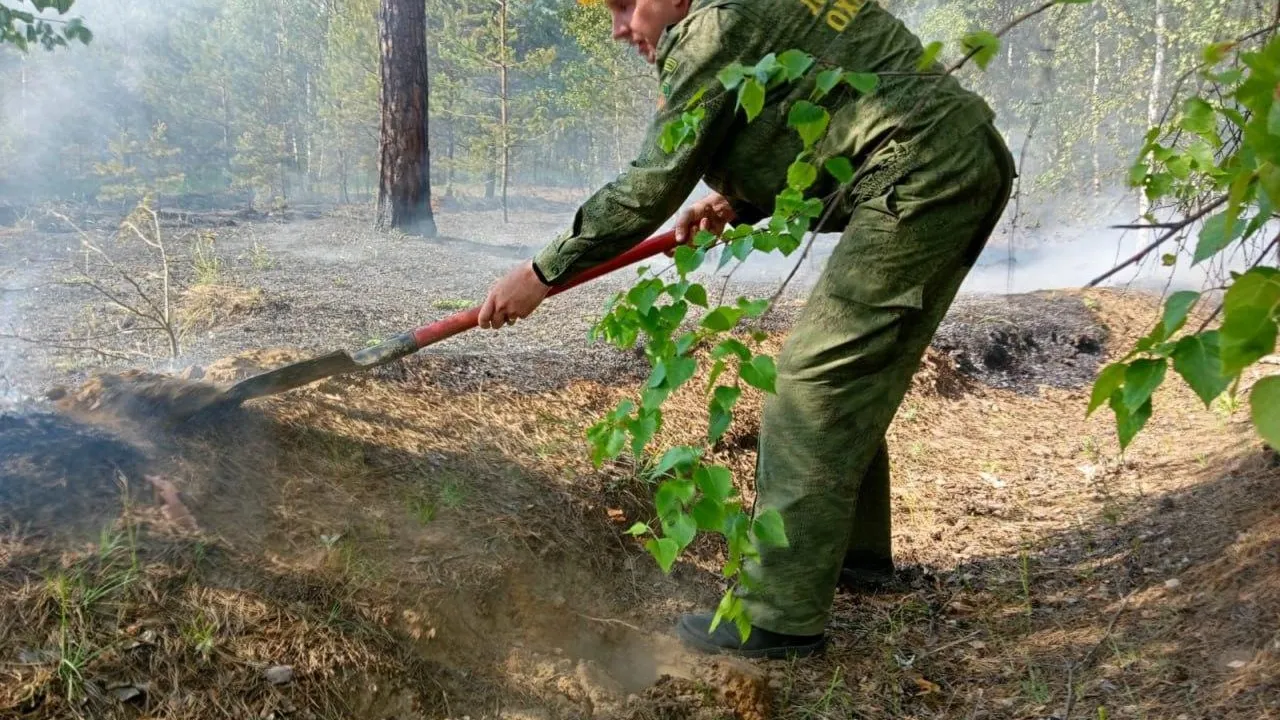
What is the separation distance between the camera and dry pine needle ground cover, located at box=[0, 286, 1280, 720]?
6.41 feet

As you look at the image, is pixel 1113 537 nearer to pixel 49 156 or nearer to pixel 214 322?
pixel 214 322

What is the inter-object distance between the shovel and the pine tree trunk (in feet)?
20.0

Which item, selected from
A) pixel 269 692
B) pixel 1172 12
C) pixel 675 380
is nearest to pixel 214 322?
pixel 269 692

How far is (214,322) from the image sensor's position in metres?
4.61

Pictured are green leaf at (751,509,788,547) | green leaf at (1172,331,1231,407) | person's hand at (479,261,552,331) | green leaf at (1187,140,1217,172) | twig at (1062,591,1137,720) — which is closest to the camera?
green leaf at (1172,331,1231,407)

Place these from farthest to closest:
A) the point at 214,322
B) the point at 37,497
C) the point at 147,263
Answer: the point at 147,263 → the point at 214,322 → the point at 37,497

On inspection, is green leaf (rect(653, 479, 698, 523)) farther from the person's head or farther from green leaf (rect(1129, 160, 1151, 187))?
the person's head

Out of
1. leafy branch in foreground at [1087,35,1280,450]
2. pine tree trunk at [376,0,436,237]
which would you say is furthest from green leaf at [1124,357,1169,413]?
pine tree trunk at [376,0,436,237]

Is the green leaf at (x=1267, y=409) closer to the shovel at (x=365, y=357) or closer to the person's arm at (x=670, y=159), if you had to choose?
the person's arm at (x=670, y=159)

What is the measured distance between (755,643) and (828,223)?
1309 mm

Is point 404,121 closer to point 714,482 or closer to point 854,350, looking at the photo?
point 854,350

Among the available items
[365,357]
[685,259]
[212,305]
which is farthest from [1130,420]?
[212,305]

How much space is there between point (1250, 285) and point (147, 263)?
7339 mm

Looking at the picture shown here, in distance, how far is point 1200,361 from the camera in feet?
2.87
